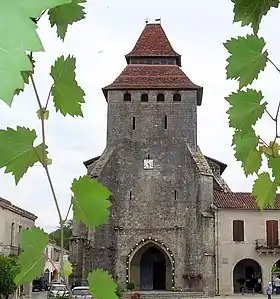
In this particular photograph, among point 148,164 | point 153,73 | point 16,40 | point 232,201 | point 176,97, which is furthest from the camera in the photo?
point 153,73

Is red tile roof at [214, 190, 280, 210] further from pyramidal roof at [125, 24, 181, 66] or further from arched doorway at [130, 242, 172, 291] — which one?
pyramidal roof at [125, 24, 181, 66]

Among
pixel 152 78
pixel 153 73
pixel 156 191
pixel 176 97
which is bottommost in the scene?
pixel 156 191

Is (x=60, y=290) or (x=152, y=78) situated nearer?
(x=60, y=290)

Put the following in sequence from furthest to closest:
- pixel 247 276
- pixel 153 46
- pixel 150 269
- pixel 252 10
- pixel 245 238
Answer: pixel 153 46
pixel 247 276
pixel 150 269
pixel 245 238
pixel 252 10

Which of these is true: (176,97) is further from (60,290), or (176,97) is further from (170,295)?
(60,290)

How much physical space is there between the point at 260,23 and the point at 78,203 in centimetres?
74

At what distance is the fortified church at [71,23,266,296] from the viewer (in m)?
35.5

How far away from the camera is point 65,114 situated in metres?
1.12

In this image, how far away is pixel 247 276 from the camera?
124ft

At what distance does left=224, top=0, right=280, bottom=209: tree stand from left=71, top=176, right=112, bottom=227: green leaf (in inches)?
19.3

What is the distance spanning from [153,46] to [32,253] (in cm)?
4094

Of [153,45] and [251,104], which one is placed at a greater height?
[153,45]

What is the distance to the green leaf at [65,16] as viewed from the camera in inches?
40.8

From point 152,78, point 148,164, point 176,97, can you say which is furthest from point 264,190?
point 152,78
